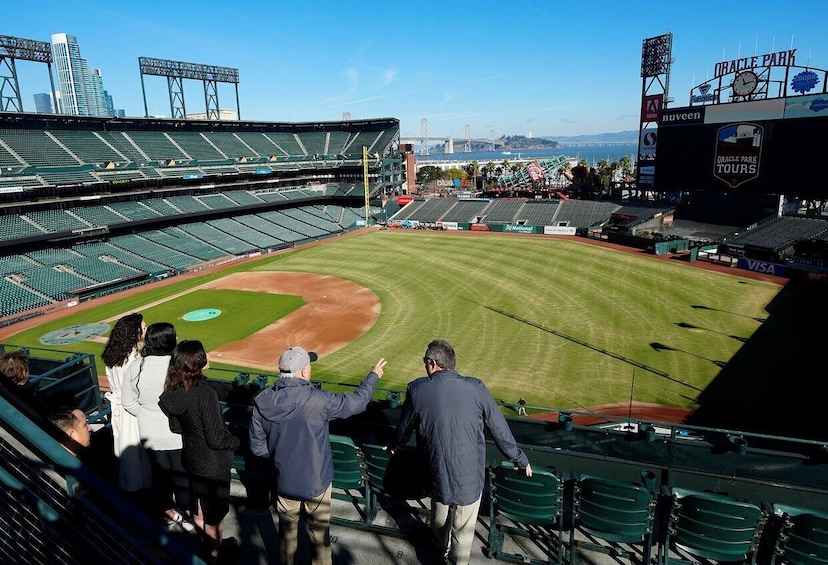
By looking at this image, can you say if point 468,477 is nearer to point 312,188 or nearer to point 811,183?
point 811,183

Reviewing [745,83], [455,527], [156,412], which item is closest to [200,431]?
[156,412]

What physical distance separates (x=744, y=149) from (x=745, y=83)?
20.4ft

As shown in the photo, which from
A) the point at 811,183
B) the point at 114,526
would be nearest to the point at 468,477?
the point at 114,526

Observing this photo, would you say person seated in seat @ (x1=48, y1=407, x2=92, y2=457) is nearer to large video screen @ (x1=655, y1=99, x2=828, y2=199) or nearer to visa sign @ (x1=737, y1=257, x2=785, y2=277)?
visa sign @ (x1=737, y1=257, x2=785, y2=277)

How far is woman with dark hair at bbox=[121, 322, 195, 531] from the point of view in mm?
5535

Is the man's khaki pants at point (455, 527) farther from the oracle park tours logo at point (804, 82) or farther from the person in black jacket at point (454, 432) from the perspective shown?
the oracle park tours logo at point (804, 82)

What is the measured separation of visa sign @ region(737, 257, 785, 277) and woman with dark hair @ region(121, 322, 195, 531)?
136ft

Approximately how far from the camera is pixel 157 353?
19.0ft

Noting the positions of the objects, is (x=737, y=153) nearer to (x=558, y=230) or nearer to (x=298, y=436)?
(x=558, y=230)

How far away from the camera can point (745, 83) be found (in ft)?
150

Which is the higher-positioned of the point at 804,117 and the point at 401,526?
the point at 804,117

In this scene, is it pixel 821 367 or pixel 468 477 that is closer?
pixel 468 477

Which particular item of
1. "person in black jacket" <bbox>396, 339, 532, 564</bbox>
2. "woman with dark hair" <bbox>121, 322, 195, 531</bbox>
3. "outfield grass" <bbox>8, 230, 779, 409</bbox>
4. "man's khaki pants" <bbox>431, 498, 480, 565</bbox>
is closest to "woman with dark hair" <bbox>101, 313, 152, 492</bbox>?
"woman with dark hair" <bbox>121, 322, 195, 531</bbox>

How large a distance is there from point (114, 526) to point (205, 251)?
5080 centimetres
